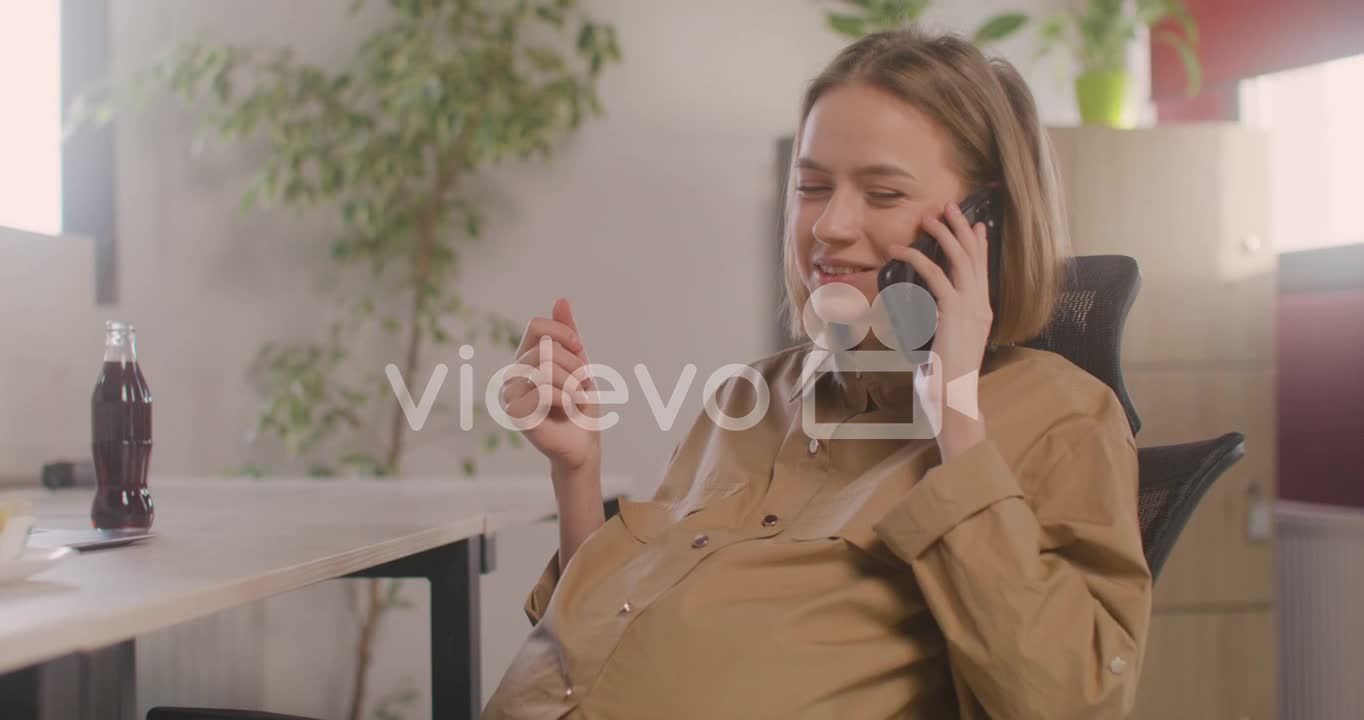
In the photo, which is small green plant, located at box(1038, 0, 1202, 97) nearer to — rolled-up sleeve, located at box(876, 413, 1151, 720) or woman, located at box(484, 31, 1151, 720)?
woman, located at box(484, 31, 1151, 720)

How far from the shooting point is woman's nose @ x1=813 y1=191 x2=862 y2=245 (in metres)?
1.16

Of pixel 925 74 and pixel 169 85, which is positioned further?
pixel 169 85

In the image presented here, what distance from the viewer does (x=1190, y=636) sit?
8.59ft

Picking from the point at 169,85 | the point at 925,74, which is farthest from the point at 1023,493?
the point at 169,85

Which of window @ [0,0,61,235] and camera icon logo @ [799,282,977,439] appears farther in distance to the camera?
window @ [0,0,61,235]

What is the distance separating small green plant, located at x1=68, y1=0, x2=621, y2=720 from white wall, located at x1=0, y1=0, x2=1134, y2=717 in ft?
0.24

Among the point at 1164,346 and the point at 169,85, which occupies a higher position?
the point at 169,85

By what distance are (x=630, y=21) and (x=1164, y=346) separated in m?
1.57

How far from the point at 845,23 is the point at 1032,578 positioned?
2081mm

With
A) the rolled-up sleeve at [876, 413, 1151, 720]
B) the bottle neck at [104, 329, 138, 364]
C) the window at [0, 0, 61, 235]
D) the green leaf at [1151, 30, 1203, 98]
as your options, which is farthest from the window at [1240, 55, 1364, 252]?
the window at [0, 0, 61, 235]

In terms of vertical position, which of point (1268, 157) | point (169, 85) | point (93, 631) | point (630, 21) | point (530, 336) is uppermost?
point (630, 21)

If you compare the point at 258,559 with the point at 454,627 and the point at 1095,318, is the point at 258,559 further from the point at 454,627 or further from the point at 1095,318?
the point at 1095,318

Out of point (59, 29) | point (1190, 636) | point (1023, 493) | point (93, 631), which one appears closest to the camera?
point (93, 631)

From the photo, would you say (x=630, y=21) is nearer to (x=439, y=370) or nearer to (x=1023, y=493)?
(x=439, y=370)
